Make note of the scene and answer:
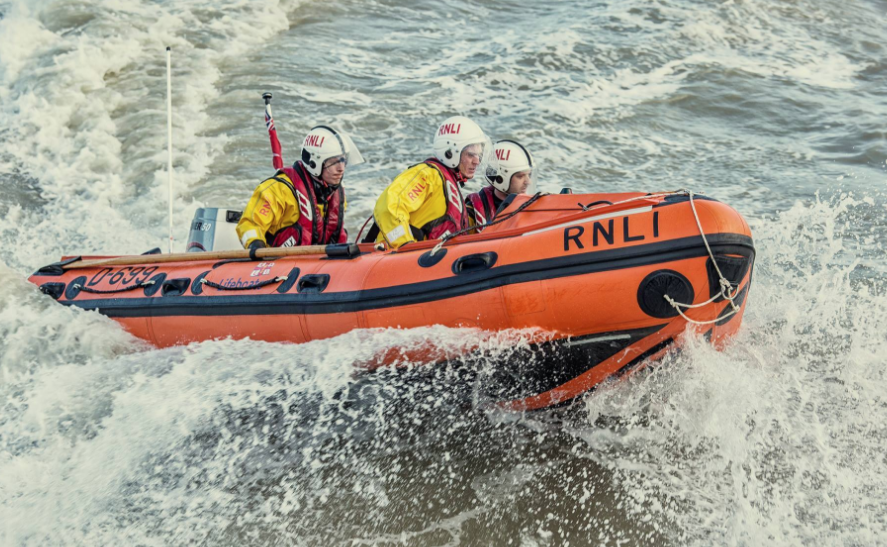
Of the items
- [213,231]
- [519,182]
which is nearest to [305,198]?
[213,231]

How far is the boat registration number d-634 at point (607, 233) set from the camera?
3.39 metres

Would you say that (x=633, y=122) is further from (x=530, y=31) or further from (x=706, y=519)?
(x=706, y=519)

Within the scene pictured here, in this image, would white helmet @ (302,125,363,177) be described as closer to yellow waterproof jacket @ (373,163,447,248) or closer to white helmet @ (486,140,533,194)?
yellow waterproof jacket @ (373,163,447,248)

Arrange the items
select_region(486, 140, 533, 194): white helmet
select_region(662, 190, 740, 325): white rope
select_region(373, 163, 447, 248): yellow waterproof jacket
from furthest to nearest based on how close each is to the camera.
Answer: select_region(486, 140, 533, 194): white helmet
select_region(373, 163, 447, 248): yellow waterproof jacket
select_region(662, 190, 740, 325): white rope

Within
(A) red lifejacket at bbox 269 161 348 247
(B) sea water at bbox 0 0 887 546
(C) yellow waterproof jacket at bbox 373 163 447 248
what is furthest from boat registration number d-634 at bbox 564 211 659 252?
(A) red lifejacket at bbox 269 161 348 247

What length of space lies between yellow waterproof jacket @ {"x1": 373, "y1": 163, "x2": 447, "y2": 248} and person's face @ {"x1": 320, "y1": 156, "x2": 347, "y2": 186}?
536 millimetres

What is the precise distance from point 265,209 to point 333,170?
0.46m

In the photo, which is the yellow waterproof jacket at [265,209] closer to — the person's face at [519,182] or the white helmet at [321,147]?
the white helmet at [321,147]

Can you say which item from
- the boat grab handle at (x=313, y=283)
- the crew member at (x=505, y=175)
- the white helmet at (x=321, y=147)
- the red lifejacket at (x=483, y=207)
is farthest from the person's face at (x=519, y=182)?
the boat grab handle at (x=313, y=283)

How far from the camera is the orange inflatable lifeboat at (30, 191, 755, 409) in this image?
3.35m

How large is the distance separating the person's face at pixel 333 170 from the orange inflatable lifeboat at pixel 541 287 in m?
0.72

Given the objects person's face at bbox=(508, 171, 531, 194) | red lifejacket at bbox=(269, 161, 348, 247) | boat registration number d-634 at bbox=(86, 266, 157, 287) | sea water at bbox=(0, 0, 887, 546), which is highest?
person's face at bbox=(508, 171, 531, 194)

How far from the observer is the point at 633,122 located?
9.26 m

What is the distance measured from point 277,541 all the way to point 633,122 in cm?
714
